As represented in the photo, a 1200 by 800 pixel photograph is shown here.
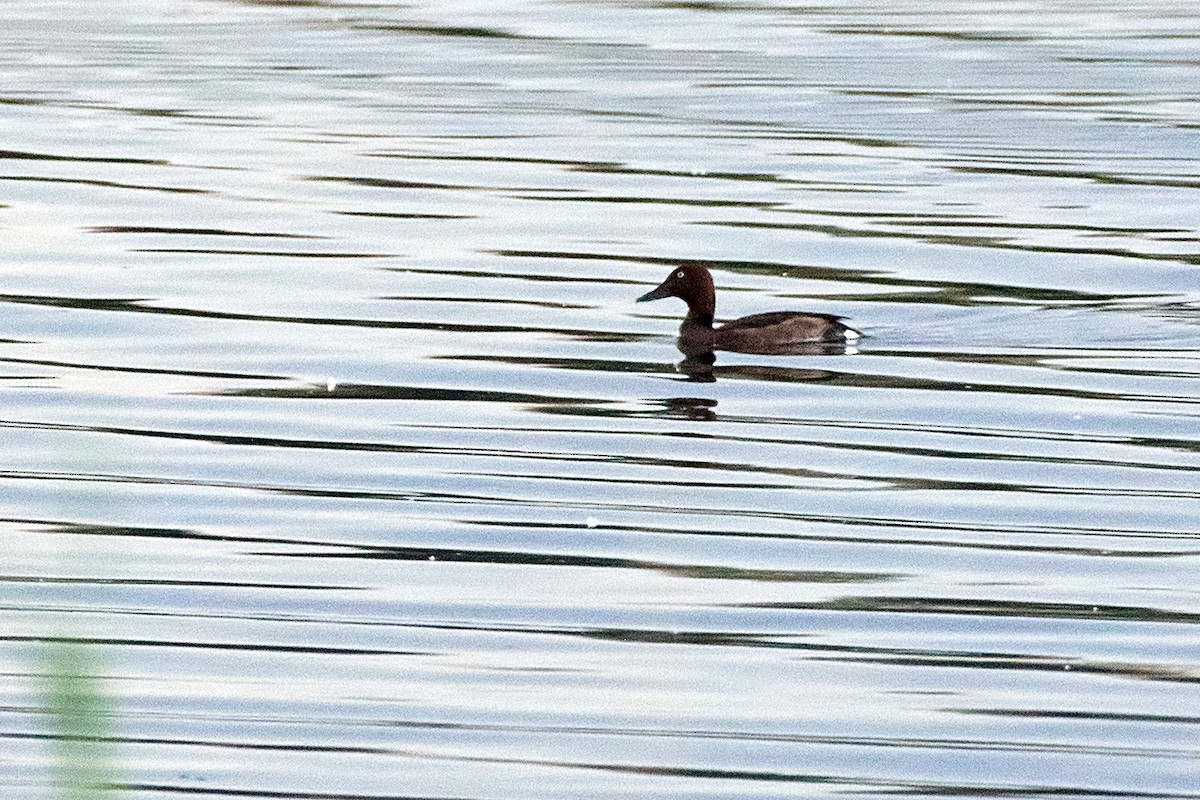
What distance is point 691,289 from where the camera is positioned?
43.2 ft

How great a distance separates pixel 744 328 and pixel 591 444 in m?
2.35

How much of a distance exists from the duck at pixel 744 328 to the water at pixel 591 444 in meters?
0.13

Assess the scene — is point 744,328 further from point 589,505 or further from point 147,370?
point 589,505

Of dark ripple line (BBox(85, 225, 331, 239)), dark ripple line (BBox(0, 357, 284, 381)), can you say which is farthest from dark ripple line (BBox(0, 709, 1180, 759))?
dark ripple line (BBox(85, 225, 331, 239))

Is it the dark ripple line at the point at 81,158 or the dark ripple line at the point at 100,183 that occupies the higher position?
the dark ripple line at the point at 81,158

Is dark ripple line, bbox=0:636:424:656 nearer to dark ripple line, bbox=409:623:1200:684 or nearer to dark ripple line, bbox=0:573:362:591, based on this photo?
dark ripple line, bbox=409:623:1200:684

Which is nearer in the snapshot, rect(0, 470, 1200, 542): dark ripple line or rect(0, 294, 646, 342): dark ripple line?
rect(0, 470, 1200, 542): dark ripple line

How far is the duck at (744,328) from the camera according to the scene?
1227 cm

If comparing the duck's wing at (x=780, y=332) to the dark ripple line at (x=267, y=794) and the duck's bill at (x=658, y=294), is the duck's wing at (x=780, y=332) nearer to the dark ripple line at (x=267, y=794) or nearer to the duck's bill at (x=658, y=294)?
the duck's bill at (x=658, y=294)

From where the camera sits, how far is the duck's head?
13.2 metres

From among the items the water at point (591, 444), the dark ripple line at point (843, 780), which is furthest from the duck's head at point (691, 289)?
the dark ripple line at point (843, 780)

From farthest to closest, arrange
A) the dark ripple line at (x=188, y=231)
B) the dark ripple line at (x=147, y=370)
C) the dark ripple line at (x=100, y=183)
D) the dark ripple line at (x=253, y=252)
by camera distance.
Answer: the dark ripple line at (x=100, y=183) < the dark ripple line at (x=188, y=231) < the dark ripple line at (x=253, y=252) < the dark ripple line at (x=147, y=370)

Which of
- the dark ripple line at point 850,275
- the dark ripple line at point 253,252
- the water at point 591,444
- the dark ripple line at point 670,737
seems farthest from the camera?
the dark ripple line at point 253,252

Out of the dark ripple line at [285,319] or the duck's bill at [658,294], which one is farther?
the duck's bill at [658,294]
